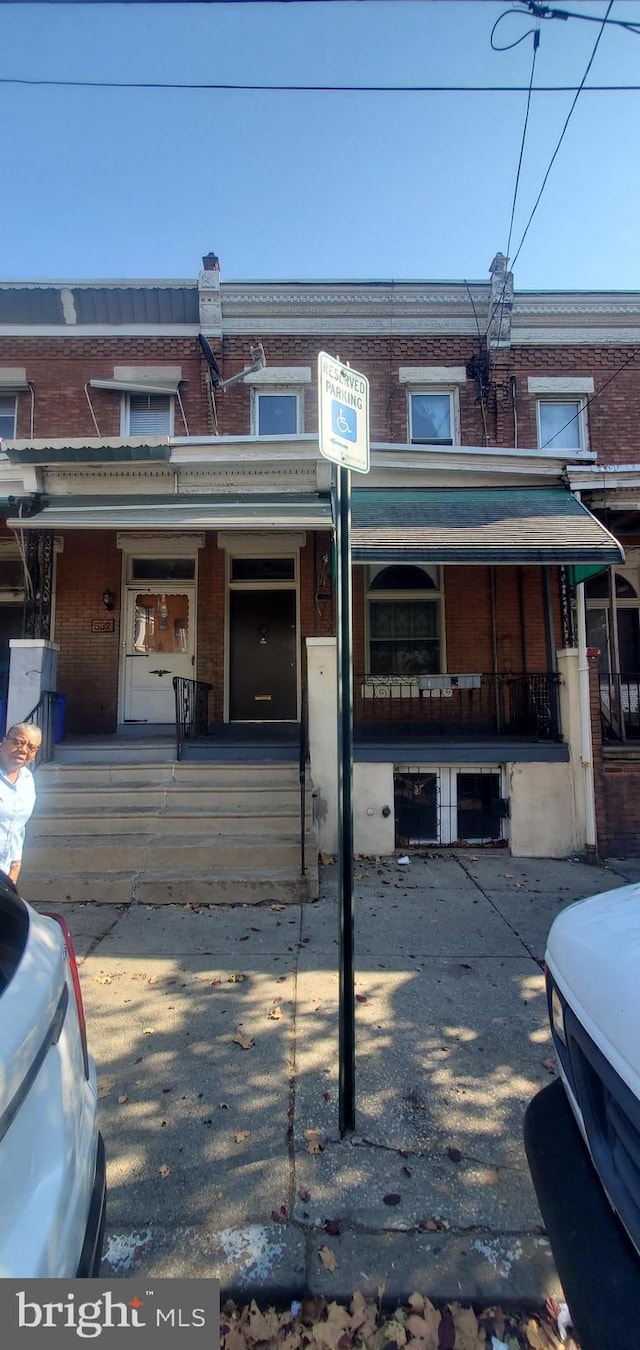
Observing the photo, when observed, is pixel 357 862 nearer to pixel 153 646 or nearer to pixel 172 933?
pixel 172 933

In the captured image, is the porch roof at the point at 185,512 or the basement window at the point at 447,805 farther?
the basement window at the point at 447,805

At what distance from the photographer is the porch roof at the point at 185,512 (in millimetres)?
6852

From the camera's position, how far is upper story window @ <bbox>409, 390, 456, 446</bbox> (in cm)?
973

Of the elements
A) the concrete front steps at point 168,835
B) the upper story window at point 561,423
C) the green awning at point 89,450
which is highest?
the upper story window at point 561,423

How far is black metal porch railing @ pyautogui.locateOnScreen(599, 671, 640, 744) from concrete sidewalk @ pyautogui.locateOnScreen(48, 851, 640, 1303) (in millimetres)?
3851

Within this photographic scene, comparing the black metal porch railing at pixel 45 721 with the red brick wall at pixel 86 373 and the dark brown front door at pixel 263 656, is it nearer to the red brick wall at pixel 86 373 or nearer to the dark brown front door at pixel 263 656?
the dark brown front door at pixel 263 656

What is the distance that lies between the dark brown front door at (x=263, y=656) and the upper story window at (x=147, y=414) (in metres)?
3.04

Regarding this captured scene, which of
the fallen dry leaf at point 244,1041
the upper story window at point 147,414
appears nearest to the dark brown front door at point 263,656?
the upper story window at point 147,414

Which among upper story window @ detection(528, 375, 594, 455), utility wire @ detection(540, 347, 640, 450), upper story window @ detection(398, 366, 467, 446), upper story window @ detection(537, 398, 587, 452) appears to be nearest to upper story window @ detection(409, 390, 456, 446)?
upper story window @ detection(398, 366, 467, 446)

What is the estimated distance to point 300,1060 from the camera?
305 centimetres

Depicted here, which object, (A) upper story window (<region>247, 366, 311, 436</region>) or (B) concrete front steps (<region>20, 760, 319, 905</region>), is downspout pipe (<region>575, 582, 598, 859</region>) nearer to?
(B) concrete front steps (<region>20, 760, 319, 905</region>)

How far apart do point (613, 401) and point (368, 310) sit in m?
4.15

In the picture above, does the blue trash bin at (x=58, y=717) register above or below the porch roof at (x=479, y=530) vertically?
below

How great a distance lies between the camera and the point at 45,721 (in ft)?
23.0
